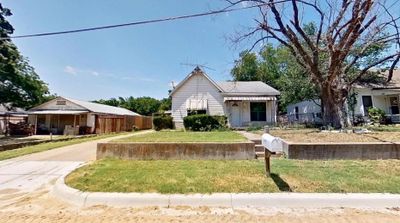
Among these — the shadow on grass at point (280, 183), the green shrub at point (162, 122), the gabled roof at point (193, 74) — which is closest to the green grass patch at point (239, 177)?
the shadow on grass at point (280, 183)

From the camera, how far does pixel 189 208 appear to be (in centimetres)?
490

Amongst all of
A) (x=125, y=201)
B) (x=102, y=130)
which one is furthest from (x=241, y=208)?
(x=102, y=130)

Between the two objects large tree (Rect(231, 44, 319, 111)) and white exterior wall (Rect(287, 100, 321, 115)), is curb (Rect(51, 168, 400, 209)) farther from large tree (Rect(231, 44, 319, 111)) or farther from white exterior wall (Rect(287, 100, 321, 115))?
white exterior wall (Rect(287, 100, 321, 115))

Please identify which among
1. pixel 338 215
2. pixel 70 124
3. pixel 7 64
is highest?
pixel 7 64

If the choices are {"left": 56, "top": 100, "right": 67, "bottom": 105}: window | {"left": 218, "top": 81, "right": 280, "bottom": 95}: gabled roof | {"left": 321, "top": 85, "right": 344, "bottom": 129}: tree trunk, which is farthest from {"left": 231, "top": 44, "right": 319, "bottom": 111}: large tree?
{"left": 56, "top": 100, "right": 67, "bottom": 105}: window

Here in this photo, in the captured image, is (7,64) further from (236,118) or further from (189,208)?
(189,208)

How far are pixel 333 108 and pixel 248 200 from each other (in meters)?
11.2

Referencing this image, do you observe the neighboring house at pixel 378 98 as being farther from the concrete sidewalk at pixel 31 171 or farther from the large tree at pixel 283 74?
the concrete sidewalk at pixel 31 171

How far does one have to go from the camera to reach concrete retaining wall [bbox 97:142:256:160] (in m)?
8.44

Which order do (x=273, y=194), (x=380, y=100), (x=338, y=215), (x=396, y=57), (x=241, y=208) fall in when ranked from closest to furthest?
(x=338, y=215) < (x=241, y=208) < (x=273, y=194) < (x=396, y=57) < (x=380, y=100)

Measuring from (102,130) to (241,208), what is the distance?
26.4 m

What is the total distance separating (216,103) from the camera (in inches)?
871

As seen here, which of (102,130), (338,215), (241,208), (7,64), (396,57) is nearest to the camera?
(338,215)

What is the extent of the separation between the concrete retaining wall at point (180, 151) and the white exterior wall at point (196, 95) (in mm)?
13112
